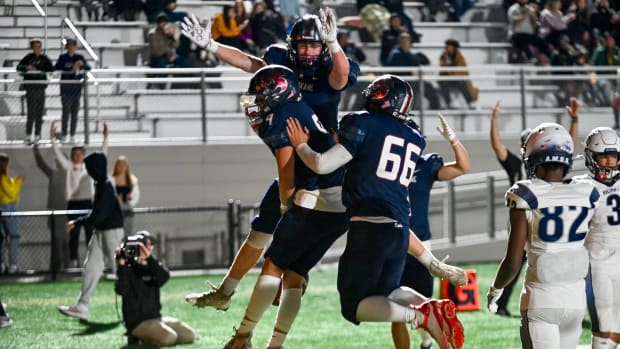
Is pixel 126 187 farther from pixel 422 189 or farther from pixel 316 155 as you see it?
pixel 316 155

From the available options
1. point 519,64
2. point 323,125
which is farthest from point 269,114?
point 519,64

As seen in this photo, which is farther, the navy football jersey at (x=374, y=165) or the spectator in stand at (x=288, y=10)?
the spectator in stand at (x=288, y=10)

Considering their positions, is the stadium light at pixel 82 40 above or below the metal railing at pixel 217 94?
above

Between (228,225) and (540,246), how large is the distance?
33.6 ft

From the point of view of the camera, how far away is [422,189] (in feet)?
28.5

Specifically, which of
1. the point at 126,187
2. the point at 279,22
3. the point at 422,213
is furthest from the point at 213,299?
the point at 279,22

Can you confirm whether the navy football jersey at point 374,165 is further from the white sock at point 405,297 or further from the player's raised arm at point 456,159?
the player's raised arm at point 456,159

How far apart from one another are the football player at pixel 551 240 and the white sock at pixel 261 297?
163 cm

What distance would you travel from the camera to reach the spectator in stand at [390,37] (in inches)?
751

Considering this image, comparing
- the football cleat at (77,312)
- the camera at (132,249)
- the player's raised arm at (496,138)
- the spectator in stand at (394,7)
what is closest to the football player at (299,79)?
the player's raised arm at (496,138)

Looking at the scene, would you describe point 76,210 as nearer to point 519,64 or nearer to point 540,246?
point 519,64

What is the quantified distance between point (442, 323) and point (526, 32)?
14768mm

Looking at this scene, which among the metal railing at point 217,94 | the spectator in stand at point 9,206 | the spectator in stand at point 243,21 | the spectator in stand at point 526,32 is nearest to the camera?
the spectator in stand at point 9,206

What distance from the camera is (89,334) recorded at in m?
10.9
